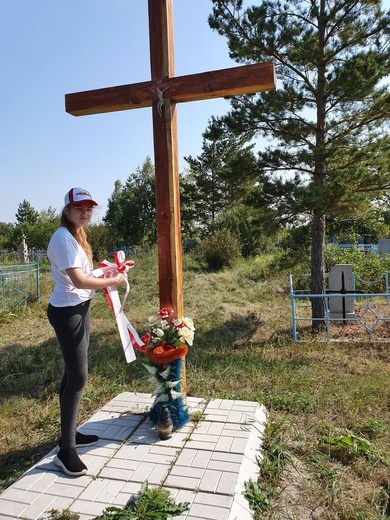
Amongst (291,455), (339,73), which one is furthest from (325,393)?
(339,73)

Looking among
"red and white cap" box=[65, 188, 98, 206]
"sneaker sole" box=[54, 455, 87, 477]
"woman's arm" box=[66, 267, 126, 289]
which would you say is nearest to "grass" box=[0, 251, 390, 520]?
"sneaker sole" box=[54, 455, 87, 477]

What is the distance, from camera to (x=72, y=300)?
222cm

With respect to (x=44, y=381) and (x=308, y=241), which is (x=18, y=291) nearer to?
(x=44, y=381)

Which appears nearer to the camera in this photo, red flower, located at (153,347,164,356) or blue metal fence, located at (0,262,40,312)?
red flower, located at (153,347,164,356)

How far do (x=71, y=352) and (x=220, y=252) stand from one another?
1112 centimetres

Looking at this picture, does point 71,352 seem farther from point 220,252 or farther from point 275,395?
point 220,252

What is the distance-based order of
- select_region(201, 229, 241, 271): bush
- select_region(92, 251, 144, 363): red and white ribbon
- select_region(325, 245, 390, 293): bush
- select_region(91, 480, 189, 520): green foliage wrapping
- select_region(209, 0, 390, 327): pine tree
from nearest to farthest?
select_region(91, 480, 189, 520): green foliage wrapping
select_region(92, 251, 144, 363): red and white ribbon
select_region(209, 0, 390, 327): pine tree
select_region(325, 245, 390, 293): bush
select_region(201, 229, 241, 271): bush

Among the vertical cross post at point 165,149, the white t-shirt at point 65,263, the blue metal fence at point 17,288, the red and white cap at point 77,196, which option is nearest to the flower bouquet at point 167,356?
the vertical cross post at point 165,149

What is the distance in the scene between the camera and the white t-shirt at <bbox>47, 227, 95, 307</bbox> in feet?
6.99

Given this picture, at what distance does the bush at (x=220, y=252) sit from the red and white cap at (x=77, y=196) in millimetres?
10976

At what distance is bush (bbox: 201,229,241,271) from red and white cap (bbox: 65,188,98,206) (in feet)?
36.0

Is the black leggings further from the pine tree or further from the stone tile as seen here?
the pine tree

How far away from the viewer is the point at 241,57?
6.15 meters

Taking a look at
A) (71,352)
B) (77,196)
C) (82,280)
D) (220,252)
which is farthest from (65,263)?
(220,252)
